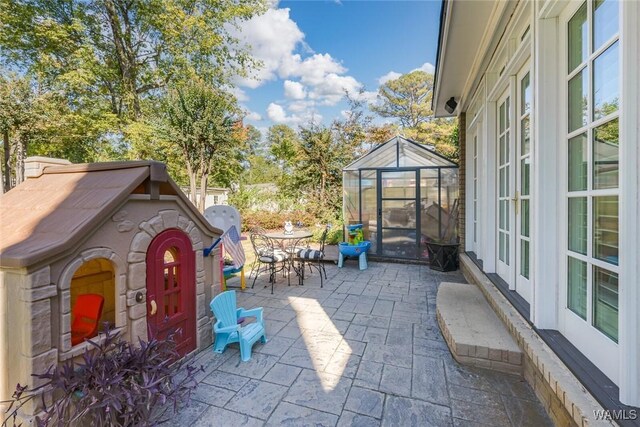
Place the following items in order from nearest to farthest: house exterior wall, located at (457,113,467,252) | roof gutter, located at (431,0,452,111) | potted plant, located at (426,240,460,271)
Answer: roof gutter, located at (431,0,452,111) → house exterior wall, located at (457,113,467,252) → potted plant, located at (426,240,460,271)

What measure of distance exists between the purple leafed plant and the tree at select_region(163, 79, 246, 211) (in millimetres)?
7946

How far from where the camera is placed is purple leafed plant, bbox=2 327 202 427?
5.05ft

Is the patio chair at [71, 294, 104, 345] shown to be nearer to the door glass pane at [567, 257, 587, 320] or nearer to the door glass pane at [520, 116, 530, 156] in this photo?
the door glass pane at [567, 257, 587, 320]

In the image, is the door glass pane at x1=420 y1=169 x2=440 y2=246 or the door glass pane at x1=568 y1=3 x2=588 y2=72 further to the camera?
the door glass pane at x1=420 y1=169 x2=440 y2=246

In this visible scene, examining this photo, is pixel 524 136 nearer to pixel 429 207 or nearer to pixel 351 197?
pixel 429 207

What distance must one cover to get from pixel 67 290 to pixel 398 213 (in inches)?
231

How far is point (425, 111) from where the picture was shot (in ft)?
54.2

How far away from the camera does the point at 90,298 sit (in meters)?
2.23

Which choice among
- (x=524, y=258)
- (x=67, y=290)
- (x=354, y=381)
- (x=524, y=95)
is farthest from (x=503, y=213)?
(x=67, y=290)

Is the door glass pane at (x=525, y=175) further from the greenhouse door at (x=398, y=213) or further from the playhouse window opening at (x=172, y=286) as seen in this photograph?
the greenhouse door at (x=398, y=213)

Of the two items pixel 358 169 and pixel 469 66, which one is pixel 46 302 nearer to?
pixel 469 66

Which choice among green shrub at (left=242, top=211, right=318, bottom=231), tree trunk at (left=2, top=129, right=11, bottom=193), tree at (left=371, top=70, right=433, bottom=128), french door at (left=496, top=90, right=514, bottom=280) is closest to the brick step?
french door at (left=496, top=90, right=514, bottom=280)

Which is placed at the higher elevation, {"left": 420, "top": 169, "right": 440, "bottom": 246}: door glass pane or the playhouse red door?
{"left": 420, "top": 169, "right": 440, "bottom": 246}: door glass pane

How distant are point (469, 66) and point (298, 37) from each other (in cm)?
926
